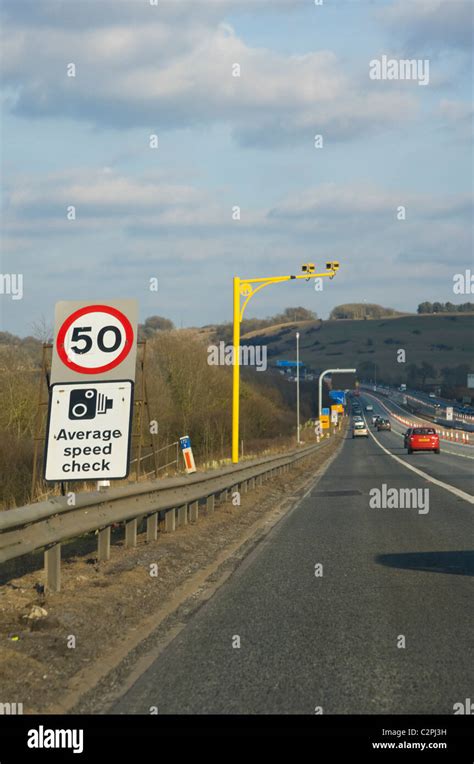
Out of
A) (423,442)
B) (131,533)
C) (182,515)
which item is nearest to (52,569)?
(131,533)

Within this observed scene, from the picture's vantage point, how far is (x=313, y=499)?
74.3 feet

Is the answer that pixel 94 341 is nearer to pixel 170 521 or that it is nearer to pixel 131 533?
pixel 131 533

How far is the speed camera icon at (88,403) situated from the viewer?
39.2ft

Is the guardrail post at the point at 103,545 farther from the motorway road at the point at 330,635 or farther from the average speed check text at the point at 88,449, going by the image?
the motorway road at the point at 330,635

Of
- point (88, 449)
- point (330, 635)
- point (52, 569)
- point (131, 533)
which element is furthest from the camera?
point (131, 533)

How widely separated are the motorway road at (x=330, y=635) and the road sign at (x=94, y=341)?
288 cm

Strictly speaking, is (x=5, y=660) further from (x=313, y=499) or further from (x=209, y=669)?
(x=313, y=499)

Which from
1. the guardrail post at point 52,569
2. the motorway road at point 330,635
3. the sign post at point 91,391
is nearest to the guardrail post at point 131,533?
the sign post at point 91,391

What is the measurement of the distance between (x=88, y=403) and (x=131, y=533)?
1.85 metres

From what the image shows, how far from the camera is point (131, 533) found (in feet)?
41.9

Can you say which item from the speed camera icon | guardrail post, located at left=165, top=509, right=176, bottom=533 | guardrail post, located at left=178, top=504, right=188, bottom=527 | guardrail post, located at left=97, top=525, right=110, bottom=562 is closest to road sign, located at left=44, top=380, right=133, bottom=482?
the speed camera icon

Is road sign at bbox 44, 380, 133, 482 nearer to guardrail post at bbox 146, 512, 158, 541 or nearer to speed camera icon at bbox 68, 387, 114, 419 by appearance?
speed camera icon at bbox 68, 387, 114, 419
